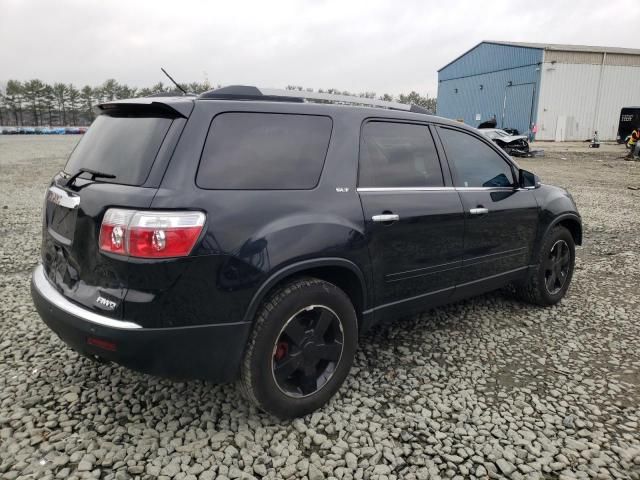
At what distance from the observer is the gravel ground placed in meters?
2.37

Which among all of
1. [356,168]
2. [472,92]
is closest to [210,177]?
[356,168]

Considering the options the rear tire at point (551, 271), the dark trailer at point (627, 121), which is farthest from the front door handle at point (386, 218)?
the dark trailer at point (627, 121)

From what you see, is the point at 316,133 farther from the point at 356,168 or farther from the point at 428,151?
the point at 428,151

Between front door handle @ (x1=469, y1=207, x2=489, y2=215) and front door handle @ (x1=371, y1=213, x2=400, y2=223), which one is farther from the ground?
front door handle @ (x1=371, y1=213, x2=400, y2=223)

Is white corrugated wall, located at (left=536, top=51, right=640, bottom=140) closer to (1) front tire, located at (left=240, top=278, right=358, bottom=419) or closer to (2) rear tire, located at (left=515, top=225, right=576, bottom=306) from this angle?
(2) rear tire, located at (left=515, top=225, right=576, bottom=306)

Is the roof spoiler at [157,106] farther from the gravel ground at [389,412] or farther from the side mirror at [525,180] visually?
the side mirror at [525,180]

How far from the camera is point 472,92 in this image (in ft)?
145

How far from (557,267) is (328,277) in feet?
9.13

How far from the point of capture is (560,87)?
36438 mm

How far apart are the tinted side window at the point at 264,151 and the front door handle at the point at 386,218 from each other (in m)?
0.45

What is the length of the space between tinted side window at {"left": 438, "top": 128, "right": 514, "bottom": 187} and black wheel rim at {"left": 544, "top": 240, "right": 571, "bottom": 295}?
0.95 metres

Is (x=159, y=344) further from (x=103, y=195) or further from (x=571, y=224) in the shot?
A: (x=571, y=224)

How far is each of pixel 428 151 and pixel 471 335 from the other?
5.14ft

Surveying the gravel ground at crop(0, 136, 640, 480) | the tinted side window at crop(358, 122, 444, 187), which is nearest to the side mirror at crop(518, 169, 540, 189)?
the tinted side window at crop(358, 122, 444, 187)
